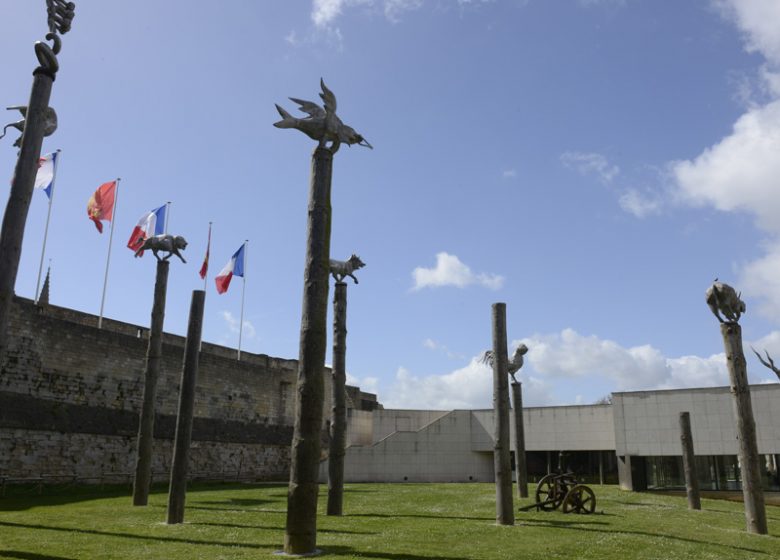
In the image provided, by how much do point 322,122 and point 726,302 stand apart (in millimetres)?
11148

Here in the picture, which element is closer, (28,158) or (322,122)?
(28,158)

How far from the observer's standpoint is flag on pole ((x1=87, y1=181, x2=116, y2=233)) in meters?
27.3

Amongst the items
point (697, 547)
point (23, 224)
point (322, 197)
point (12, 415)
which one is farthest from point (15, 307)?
point (697, 547)

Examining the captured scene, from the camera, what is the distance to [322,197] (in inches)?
446

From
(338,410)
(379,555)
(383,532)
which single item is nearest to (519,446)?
(338,410)

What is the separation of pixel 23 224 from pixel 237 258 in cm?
2328

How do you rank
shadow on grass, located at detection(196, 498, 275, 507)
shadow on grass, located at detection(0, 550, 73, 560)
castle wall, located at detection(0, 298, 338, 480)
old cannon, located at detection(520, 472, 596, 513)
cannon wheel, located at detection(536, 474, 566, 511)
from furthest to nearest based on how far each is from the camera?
castle wall, located at detection(0, 298, 338, 480) → shadow on grass, located at detection(196, 498, 275, 507) → cannon wheel, located at detection(536, 474, 566, 511) → old cannon, located at detection(520, 472, 596, 513) → shadow on grass, located at detection(0, 550, 73, 560)

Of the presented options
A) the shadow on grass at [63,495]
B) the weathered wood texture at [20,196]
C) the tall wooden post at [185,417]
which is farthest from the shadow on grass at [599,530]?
the weathered wood texture at [20,196]

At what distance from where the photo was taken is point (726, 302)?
15570mm

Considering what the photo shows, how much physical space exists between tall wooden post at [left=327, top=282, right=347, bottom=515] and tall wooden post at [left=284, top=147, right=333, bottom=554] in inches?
244

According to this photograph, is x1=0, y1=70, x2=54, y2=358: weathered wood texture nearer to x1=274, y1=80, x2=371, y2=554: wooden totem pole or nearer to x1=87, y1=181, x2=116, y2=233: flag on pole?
x1=274, y1=80, x2=371, y2=554: wooden totem pole

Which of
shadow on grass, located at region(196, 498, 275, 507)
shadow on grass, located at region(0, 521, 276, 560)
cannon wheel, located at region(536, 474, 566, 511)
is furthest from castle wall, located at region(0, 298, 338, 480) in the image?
cannon wheel, located at region(536, 474, 566, 511)

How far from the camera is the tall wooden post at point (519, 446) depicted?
71.1 ft

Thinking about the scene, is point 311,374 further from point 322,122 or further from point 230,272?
point 230,272
